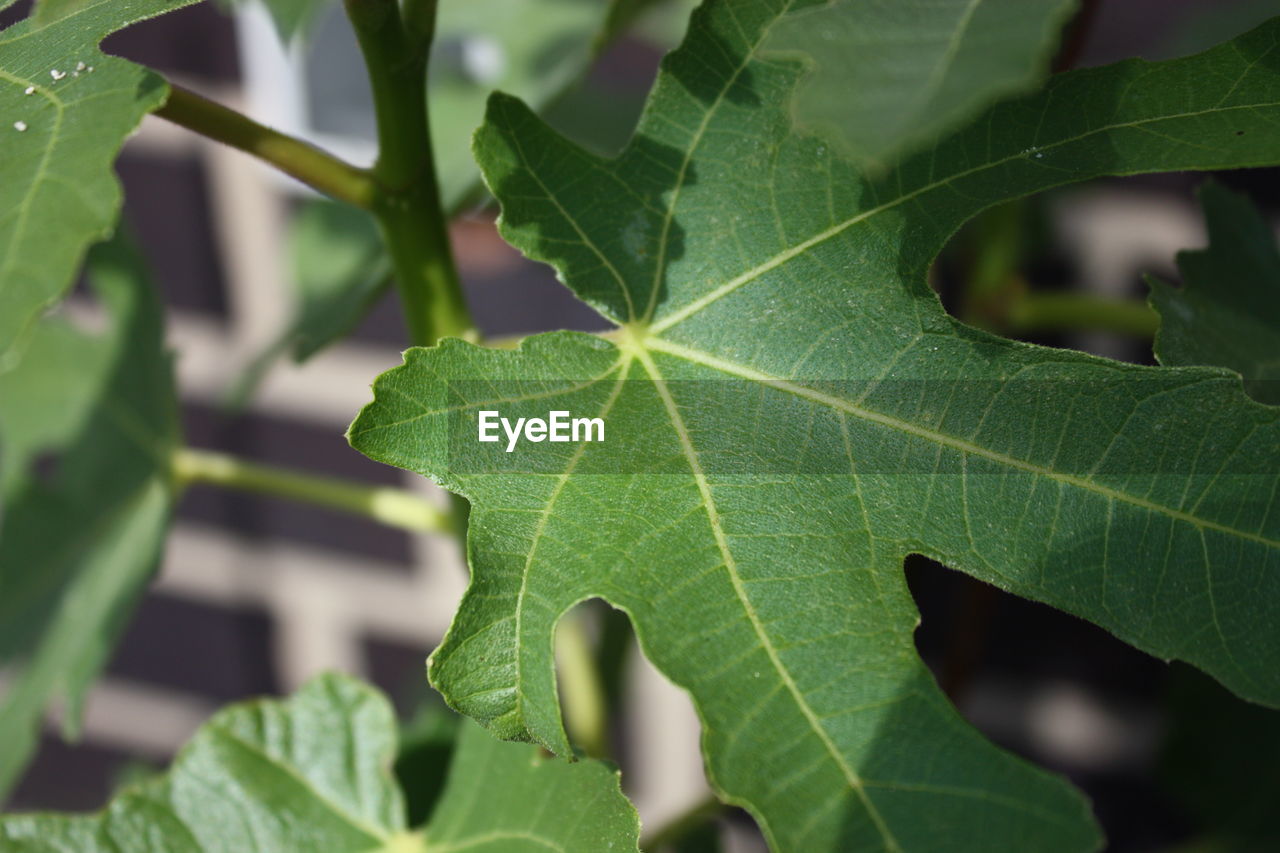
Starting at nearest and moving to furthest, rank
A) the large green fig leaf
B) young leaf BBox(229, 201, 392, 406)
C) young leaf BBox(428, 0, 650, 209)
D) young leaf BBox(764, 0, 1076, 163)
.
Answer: young leaf BBox(764, 0, 1076, 163), the large green fig leaf, young leaf BBox(229, 201, 392, 406), young leaf BBox(428, 0, 650, 209)

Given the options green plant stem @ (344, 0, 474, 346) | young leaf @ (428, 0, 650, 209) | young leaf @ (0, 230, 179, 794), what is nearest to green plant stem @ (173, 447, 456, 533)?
young leaf @ (0, 230, 179, 794)

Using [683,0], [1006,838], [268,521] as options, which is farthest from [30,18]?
[268,521]

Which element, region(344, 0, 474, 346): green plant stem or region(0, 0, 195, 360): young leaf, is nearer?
region(0, 0, 195, 360): young leaf

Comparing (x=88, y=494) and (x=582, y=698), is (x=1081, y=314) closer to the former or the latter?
(x=582, y=698)

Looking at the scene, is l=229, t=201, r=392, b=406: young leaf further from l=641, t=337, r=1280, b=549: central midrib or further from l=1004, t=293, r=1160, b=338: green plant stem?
l=1004, t=293, r=1160, b=338: green plant stem

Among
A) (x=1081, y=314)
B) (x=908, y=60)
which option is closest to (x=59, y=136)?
(x=908, y=60)

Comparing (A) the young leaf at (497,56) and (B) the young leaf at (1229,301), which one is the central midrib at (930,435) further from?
(A) the young leaf at (497,56)

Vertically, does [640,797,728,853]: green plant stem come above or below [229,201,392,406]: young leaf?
below
